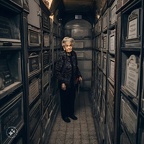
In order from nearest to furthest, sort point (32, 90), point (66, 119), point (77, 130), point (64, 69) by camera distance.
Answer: point (32, 90)
point (77, 130)
point (64, 69)
point (66, 119)

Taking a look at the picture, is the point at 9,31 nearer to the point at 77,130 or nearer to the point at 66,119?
the point at 77,130

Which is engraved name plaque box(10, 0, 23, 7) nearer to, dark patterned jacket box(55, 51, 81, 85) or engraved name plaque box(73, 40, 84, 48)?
dark patterned jacket box(55, 51, 81, 85)

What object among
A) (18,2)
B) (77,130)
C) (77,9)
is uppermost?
(77,9)

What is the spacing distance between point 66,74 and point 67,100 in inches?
23.0

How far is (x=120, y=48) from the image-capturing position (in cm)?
172

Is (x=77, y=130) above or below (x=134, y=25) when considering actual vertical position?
below

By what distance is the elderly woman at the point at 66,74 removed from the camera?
11.6 feet

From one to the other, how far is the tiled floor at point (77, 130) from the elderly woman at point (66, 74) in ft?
0.69

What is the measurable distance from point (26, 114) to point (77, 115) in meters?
2.44

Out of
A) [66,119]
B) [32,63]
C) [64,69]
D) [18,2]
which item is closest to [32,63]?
[32,63]

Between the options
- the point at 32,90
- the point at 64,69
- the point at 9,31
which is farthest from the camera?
the point at 64,69

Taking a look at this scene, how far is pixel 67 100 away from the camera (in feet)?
12.4

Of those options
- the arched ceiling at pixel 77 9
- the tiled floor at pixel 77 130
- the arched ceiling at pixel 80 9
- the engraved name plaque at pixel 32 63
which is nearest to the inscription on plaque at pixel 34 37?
the engraved name plaque at pixel 32 63

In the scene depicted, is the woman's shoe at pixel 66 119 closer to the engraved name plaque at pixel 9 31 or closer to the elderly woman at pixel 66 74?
the elderly woman at pixel 66 74
